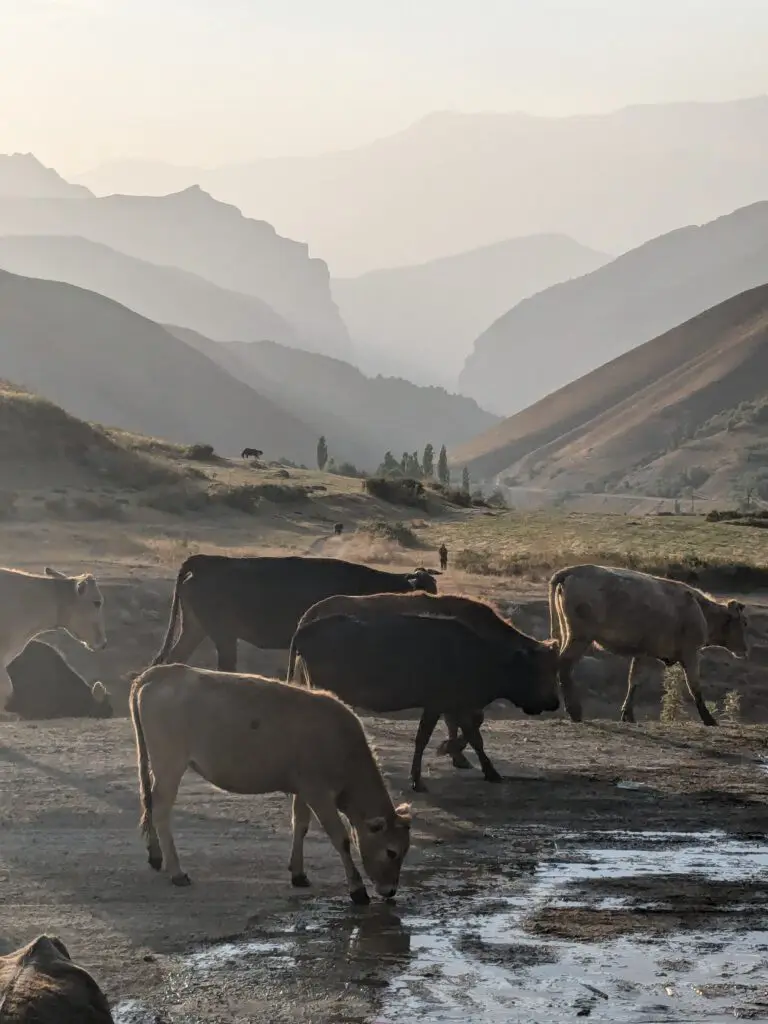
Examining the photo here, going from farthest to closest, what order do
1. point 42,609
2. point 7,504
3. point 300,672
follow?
point 7,504 < point 42,609 < point 300,672

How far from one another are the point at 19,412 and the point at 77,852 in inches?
2412

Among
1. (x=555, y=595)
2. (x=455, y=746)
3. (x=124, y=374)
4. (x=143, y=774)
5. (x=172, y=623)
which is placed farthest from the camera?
(x=124, y=374)

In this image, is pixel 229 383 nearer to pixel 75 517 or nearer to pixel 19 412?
pixel 19 412

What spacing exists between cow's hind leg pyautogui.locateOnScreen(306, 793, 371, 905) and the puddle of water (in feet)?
0.49

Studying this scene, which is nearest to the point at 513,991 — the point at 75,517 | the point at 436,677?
the point at 436,677

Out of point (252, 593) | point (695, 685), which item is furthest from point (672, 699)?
point (252, 593)

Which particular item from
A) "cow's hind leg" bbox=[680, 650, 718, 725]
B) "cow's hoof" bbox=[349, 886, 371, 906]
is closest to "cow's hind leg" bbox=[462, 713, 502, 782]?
"cow's hoof" bbox=[349, 886, 371, 906]

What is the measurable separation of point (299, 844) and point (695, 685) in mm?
10956

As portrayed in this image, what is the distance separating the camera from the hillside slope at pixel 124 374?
156875 mm

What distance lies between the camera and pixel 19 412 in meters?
70.2

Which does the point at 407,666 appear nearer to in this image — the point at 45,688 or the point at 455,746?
the point at 455,746

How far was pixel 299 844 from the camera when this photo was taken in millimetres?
10625

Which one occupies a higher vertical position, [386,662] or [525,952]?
[386,662]

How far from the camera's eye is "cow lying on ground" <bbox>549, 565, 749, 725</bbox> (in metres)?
20.0
